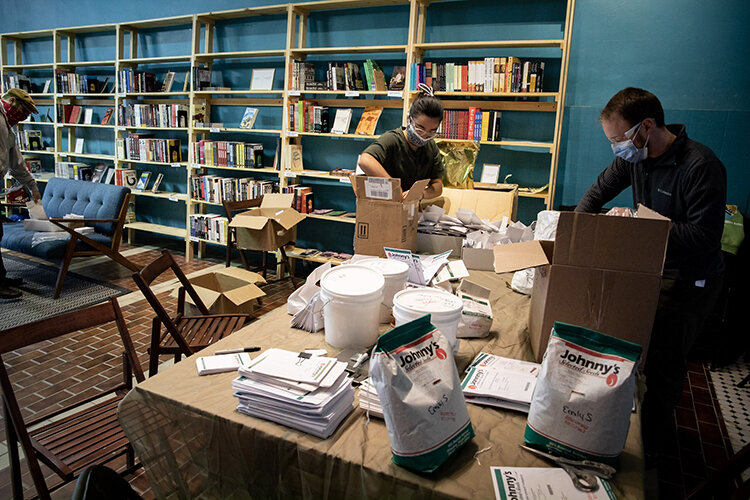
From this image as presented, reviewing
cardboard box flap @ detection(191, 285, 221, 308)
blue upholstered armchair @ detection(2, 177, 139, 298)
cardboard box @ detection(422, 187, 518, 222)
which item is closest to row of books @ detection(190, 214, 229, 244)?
blue upholstered armchair @ detection(2, 177, 139, 298)

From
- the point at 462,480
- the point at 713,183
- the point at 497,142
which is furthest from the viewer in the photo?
the point at 497,142

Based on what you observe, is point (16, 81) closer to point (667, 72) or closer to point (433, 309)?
point (433, 309)

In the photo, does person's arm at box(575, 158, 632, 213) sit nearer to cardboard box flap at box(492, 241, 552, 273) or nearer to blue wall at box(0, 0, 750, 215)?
cardboard box flap at box(492, 241, 552, 273)

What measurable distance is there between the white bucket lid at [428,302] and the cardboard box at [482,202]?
5.53ft

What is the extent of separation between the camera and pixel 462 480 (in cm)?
102

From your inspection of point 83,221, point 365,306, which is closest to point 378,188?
point 365,306

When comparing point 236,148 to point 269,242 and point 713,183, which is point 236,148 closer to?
point 269,242

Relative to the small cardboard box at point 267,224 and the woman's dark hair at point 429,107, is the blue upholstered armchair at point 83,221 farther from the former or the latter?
the woman's dark hair at point 429,107

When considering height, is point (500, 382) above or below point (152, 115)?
below

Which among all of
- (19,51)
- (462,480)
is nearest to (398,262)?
(462,480)

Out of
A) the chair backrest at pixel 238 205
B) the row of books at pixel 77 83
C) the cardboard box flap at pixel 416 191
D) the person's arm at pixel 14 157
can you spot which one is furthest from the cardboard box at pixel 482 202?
the row of books at pixel 77 83

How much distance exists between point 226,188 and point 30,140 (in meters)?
4.23

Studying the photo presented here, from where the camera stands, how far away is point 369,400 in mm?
1241

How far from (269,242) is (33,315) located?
197cm
